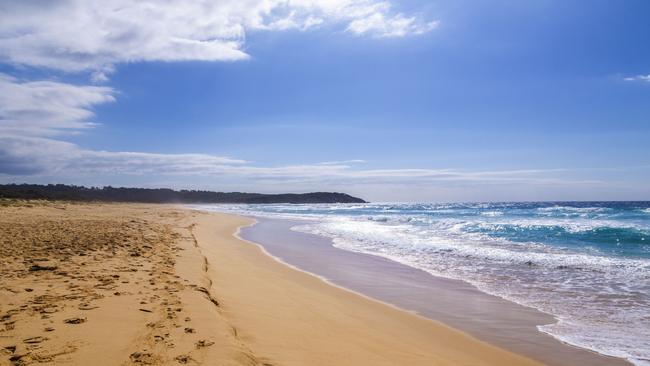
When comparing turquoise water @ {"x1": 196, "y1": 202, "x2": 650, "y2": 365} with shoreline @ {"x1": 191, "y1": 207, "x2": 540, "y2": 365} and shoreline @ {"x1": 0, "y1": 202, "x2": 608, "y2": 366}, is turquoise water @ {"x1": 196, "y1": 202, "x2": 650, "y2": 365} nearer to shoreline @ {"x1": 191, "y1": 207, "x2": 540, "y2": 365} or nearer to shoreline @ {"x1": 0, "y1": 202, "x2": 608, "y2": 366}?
shoreline @ {"x1": 191, "y1": 207, "x2": 540, "y2": 365}

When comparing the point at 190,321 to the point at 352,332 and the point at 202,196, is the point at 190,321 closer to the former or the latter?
the point at 352,332

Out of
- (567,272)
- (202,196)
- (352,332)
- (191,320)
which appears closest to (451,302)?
(352,332)

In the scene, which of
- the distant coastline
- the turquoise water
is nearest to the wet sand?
the turquoise water

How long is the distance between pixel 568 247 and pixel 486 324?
40.7 ft

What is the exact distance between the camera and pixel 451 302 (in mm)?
7336

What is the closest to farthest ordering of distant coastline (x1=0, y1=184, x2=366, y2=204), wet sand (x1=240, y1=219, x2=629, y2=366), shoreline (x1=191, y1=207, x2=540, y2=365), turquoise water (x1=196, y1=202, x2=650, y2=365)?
shoreline (x1=191, y1=207, x2=540, y2=365) → wet sand (x1=240, y1=219, x2=629, y2=366) → turquoise water (x1=196, y1=202, x2=650, y2=365) → distant coastline (x1=0, y1=184, x2=366, y2=204)

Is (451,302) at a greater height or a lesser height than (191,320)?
lesser

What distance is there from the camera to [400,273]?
33.3ft

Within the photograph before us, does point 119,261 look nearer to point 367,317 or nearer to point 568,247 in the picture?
point 367,317

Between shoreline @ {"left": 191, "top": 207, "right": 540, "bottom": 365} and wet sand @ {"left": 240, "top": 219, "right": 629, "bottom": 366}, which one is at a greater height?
shoreline @ {"left": 191, "top": 207, "right": 540, "bottom": 365}

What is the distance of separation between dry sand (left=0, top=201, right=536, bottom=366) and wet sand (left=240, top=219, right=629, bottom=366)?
408 mm

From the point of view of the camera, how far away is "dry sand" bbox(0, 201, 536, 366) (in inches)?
146

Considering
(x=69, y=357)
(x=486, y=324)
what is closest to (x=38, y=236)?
(x=69, y=357)

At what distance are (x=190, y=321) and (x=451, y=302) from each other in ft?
16.0
